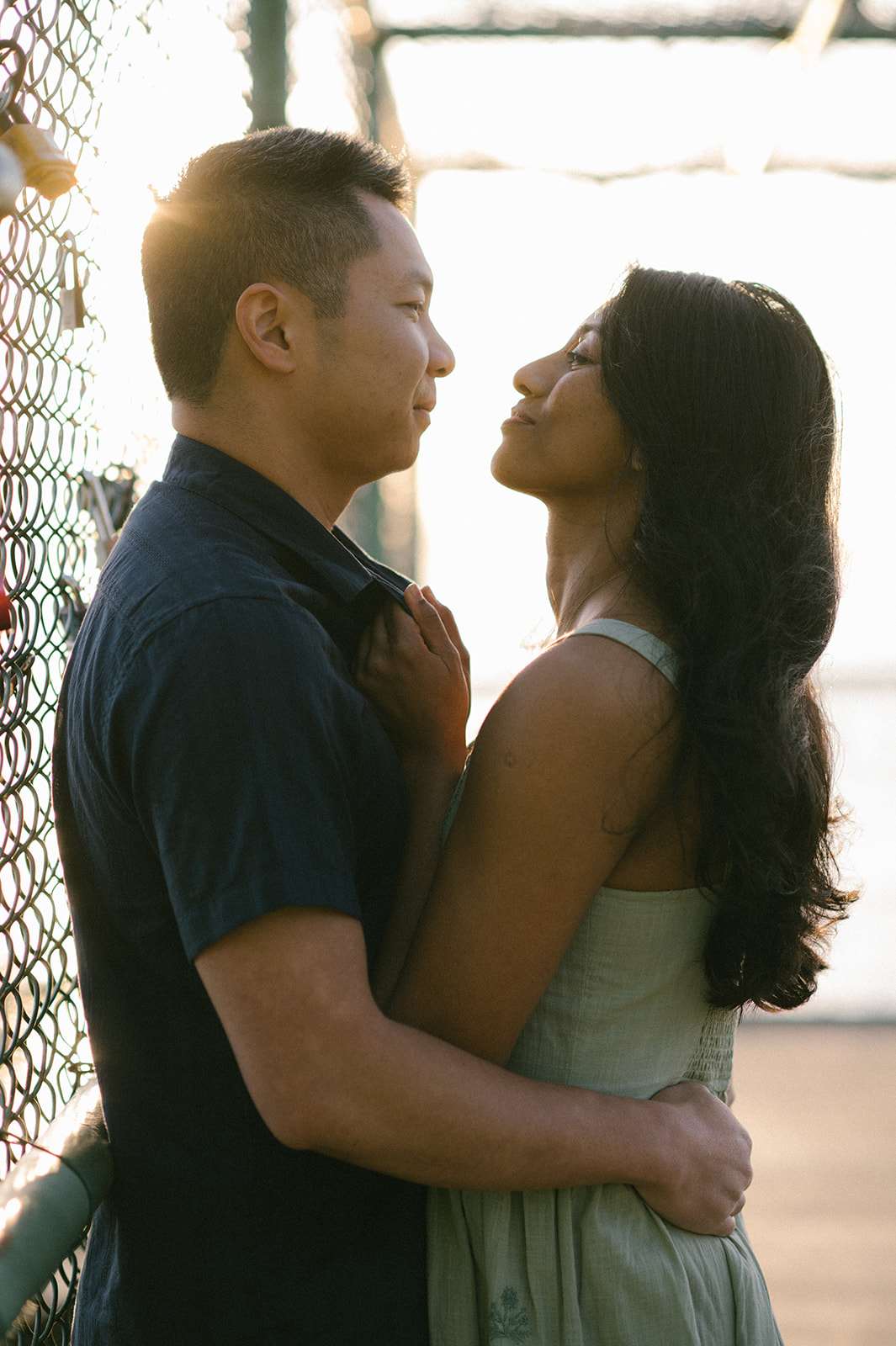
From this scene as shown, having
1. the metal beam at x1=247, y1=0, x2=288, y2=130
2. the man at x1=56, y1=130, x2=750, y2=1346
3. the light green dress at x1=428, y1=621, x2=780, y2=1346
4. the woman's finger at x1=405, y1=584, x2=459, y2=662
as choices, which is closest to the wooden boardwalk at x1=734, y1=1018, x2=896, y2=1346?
the light green dress at x1=428, y1=621, x2=780, y2=1346

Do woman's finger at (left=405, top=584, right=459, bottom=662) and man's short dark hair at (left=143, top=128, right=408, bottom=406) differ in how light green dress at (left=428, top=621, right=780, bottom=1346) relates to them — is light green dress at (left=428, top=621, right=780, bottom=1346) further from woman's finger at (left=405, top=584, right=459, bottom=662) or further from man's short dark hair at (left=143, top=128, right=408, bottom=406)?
man's short dark hair at (left=143, top=128, right=408, bottom=406)

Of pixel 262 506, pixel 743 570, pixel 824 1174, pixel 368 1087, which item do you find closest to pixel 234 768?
pixel 368 1087

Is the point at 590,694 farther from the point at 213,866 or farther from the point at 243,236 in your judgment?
the point at 243,236

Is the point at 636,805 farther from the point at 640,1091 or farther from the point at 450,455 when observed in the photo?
the point at 450,455

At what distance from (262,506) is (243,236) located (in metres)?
0.31

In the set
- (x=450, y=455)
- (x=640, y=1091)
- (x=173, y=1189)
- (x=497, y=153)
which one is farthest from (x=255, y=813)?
(x=497, y=153)

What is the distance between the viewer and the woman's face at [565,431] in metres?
1.41

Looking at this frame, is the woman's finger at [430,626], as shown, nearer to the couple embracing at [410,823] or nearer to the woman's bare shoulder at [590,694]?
the couple embracing at [410,823]

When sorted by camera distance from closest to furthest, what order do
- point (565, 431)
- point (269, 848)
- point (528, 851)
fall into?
point (269, 848) → point (528, 851) → point (565, 431)

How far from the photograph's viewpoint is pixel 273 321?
1.22 metres

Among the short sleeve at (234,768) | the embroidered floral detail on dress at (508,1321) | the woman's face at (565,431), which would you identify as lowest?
the embroidered floral detail on dress at (508,1321)

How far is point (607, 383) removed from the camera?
4.55 feet

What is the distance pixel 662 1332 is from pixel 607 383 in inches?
40.5

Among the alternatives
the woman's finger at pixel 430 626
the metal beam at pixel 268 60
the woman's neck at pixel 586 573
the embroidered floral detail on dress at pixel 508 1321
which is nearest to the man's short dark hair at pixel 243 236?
the woman's finger at pixel 430 626
